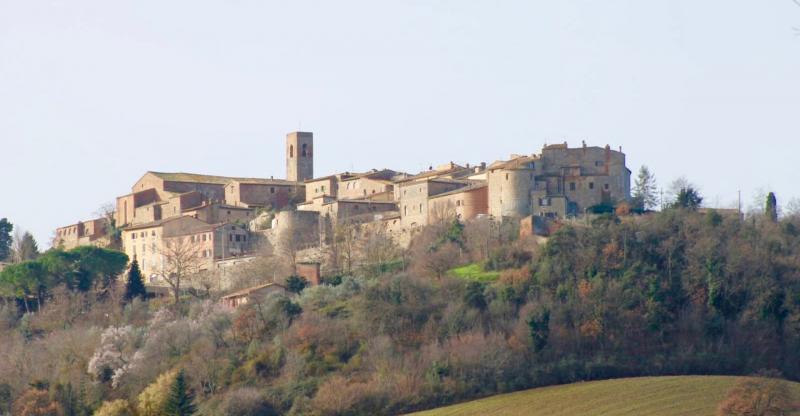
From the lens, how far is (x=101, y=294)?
75.9 m

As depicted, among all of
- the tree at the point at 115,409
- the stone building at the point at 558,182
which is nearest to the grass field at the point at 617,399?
the tree at the point at 115,409

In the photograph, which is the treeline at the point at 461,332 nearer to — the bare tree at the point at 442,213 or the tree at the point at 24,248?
the bare tree at the point at 442,213

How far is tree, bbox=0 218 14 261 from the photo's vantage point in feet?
297

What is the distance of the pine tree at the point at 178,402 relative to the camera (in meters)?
58.5

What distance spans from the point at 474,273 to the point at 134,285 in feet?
50.9

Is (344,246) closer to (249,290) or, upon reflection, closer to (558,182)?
(249,290)

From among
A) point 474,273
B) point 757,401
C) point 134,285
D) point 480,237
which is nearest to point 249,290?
point 134,285

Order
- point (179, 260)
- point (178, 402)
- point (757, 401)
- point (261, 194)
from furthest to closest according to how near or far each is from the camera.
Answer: point (261, 194), point (179, 260), point (178, 402), point (757, 401)

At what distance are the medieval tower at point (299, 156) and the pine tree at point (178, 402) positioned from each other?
117ft

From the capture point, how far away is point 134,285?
246ft

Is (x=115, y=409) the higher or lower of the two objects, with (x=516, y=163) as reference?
lower

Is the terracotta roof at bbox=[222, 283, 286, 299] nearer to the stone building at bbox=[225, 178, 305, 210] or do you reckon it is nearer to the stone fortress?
the stone fortress

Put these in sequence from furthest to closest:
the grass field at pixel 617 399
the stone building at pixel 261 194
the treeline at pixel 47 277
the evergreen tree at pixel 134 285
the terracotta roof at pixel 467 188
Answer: the stone building at pixel 261 194, the treeline at pixel 47 277, the evergreen tree at pixel 134 285, the terracotta roof at pixel 467 188, the grass field at pixel 617 399

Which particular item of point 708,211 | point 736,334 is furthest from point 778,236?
point 736,334
